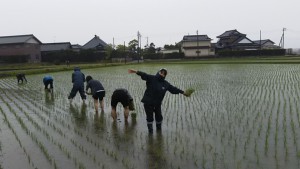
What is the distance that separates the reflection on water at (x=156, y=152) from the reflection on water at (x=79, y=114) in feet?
7.15

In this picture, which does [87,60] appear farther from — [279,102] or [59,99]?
[279,102]

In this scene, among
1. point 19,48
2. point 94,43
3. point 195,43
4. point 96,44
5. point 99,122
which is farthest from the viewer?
point 94,43

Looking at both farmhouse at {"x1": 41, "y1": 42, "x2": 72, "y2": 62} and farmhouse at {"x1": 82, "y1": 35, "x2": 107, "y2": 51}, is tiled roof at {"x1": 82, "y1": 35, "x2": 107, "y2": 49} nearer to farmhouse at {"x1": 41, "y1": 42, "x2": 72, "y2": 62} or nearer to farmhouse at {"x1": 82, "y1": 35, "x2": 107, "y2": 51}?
farmhouse at {"x1": 82, "y1": 35, "x2": 107, "y2": 51}

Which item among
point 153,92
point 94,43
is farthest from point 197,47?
point 153,92

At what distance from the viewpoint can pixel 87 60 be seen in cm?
5291

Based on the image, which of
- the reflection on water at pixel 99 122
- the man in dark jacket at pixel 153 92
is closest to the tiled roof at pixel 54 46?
the reflection on water at pixel 99 122

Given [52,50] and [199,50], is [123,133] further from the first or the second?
[199,50]

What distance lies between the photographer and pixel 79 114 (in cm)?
902

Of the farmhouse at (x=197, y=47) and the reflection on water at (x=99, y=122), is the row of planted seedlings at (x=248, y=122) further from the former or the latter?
the farmhouse at (x=197, y=47)

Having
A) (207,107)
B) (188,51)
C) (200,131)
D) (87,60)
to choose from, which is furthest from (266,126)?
(188,51)

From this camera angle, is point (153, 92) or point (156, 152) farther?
point (153, 92)

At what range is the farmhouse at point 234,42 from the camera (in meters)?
61.6

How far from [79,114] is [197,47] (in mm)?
54145

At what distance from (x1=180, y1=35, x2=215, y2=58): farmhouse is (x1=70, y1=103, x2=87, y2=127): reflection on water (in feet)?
172
